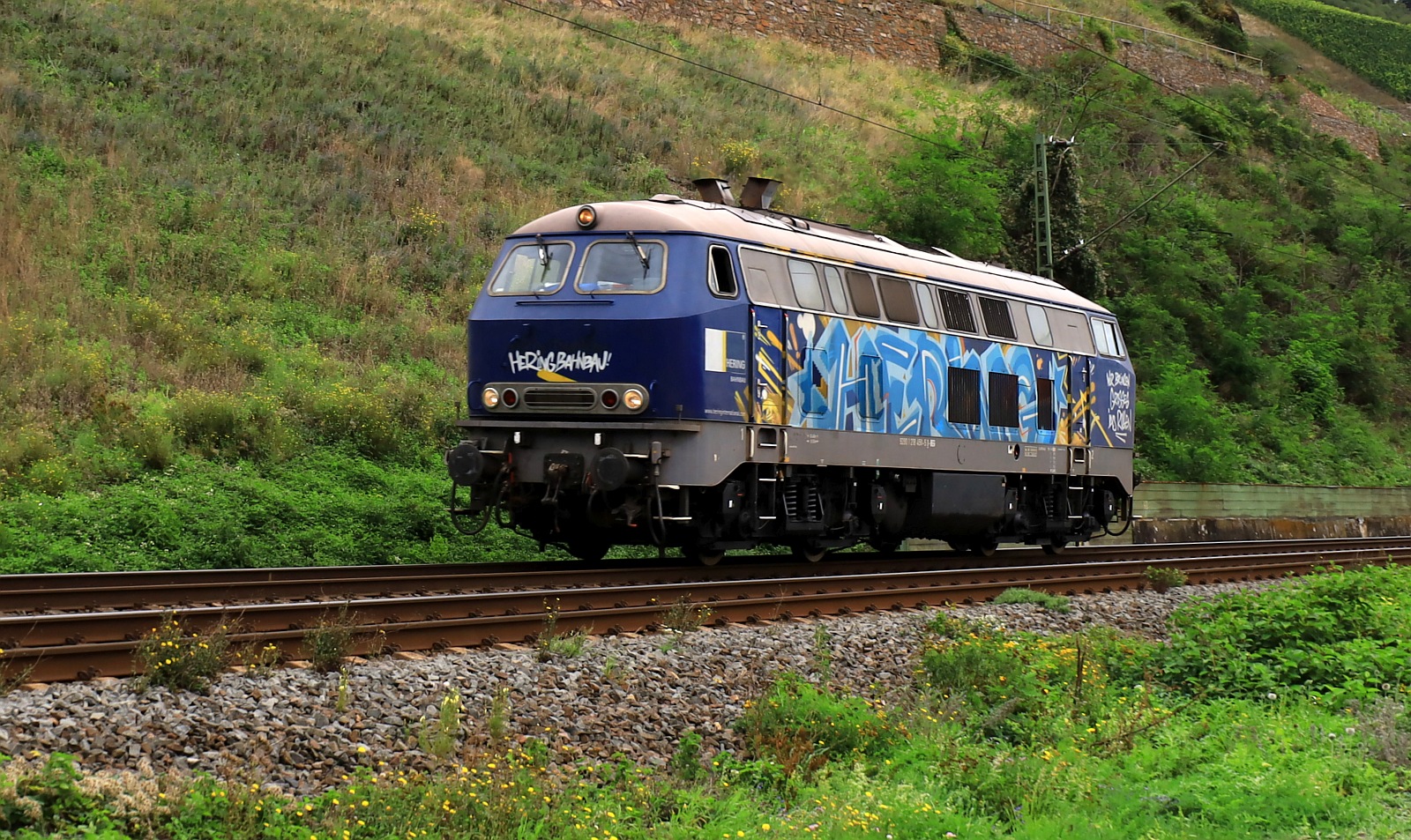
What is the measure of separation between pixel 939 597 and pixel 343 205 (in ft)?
51.8

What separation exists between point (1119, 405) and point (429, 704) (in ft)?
51.4

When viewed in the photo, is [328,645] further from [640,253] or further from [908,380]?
[908,380]

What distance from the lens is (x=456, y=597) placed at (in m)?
10.6

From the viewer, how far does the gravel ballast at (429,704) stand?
6.28 m

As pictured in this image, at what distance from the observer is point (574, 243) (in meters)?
13.9

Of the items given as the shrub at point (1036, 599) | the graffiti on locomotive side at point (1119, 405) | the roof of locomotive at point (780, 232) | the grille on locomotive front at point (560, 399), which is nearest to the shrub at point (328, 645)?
the grille on locomotive front at point (560, 399)

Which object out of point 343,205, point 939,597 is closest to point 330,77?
point 343,205

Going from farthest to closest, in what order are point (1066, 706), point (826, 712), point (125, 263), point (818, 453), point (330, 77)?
point (330, 77) < point (125, 263) < point (818, 453) < point (1066, 706) < point (826, 712)

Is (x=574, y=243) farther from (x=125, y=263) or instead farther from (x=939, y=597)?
(x=125, y=263)

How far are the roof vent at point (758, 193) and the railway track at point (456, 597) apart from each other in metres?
4.14

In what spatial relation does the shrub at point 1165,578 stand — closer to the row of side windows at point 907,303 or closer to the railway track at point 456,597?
the railway track at point 456,597

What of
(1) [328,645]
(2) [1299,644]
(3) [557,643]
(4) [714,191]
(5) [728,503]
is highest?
(4) [714,191]

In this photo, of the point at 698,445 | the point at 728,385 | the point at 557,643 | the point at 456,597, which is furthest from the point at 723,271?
the point at 557,643

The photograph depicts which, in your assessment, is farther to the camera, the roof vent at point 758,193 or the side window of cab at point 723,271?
the roof vent at point 758,193
